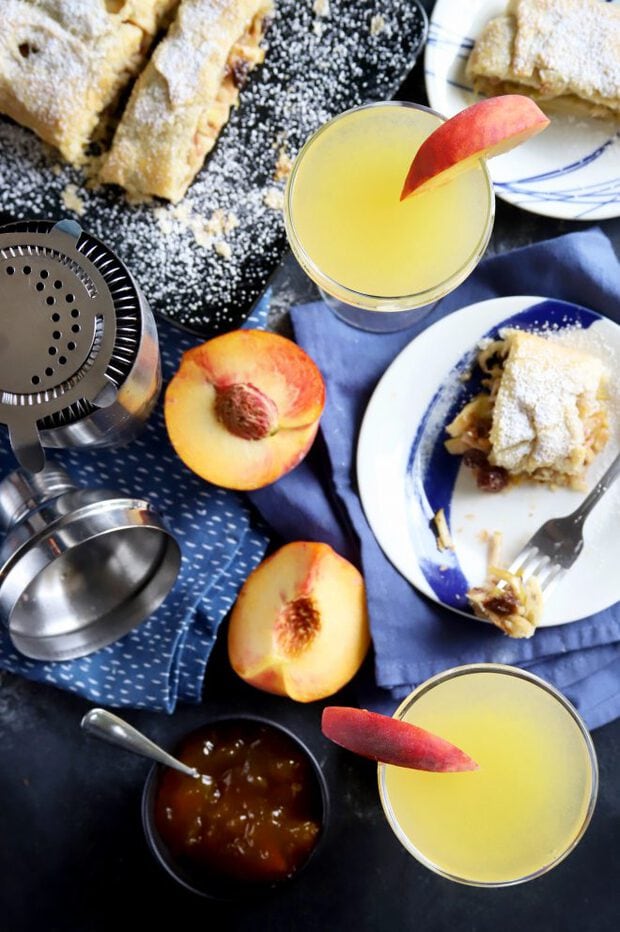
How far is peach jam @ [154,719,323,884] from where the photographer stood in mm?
1613

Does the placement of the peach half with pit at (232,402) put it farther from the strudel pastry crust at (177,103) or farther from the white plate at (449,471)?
the strudel pastry crust at (177,103)

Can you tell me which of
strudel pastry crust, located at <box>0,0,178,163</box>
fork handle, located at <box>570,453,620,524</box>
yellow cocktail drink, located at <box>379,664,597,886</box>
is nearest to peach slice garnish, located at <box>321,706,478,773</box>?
yellow cocktail drink, located at <box>379,664,597,886</box>

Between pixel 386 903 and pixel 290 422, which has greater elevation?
pixel 290 422

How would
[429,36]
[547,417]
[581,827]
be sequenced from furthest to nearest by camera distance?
[429,36], [547,417], [581,827]

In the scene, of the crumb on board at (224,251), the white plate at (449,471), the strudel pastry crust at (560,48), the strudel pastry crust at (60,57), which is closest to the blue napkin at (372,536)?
the white plate at (449,471)

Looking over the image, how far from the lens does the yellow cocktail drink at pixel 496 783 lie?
1529mm

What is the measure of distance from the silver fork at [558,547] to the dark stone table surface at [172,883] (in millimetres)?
307

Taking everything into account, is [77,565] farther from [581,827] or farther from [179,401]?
[581,827]

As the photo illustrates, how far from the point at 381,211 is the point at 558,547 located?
Result: 1.97 ft

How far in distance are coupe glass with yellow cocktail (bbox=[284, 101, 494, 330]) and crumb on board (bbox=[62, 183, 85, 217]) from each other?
0.36 m

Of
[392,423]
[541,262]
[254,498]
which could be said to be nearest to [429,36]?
[541,262]

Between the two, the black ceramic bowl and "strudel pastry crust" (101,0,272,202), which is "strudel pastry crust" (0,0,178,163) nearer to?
"strudel pastry crust" (101,0,272,202)

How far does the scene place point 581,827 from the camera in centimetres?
151

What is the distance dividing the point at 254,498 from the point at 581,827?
702 millimetres
